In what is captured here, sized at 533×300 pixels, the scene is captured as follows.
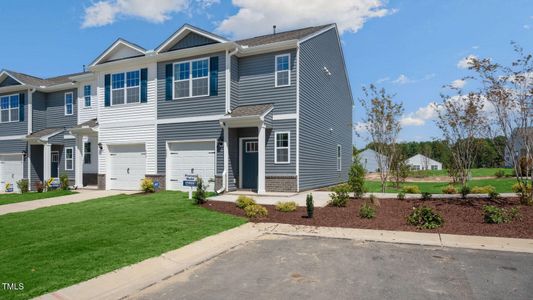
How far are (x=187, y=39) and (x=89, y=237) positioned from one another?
12037 mm

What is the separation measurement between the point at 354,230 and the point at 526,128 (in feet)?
20.6

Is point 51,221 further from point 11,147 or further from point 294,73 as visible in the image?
point 11,147

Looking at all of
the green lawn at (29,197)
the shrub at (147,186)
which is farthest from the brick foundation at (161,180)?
the green lawn at (29,197)

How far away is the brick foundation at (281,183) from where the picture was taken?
15828 millimetres

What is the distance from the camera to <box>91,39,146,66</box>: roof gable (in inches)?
745

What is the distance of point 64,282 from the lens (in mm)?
5262

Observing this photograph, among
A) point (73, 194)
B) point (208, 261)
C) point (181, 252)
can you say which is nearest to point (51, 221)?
point (181, 252)

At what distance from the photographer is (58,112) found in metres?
24.3

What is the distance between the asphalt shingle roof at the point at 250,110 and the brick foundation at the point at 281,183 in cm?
300

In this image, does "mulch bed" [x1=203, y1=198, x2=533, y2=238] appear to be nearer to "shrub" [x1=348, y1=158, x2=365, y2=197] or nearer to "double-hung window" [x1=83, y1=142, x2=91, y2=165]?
"shrub" [x1=348, y1=158, x2=365, y2=197]

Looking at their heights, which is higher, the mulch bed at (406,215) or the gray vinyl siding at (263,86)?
the gray vinyl siding at (263,86)

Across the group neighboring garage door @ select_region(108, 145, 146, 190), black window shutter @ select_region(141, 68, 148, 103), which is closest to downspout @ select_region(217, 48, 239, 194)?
black window shutter @ select_region(141, 68, 148, 103)

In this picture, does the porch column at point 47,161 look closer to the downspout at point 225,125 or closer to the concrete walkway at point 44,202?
the concrete walkway at point 44,202

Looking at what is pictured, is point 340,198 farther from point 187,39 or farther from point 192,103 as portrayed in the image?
point 187,39
